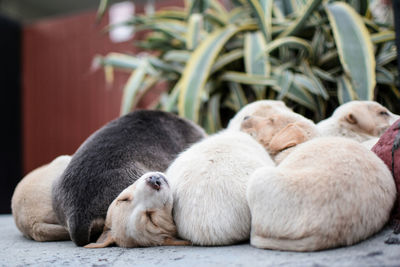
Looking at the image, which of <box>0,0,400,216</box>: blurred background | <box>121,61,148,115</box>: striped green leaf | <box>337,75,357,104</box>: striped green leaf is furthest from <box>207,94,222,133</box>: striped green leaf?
<box>337,75,357,104</box>: striped green leaf

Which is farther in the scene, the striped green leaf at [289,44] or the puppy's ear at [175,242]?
the striped green leaf at [289,44]

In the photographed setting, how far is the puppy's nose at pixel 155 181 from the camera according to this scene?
105 cm

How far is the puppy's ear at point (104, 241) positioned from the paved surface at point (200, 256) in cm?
3

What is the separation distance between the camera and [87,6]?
7.93 metres

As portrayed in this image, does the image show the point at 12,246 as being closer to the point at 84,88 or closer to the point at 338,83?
the point at 338,83

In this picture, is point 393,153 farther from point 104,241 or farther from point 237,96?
point 237,96

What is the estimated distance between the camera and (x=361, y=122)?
4.48 feet

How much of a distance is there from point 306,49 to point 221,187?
45.2 inches

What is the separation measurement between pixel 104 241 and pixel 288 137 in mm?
627

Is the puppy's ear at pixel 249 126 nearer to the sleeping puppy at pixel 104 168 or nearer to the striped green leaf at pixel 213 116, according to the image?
the sleeping puppy at pixel 104 168

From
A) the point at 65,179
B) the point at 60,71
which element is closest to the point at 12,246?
the point at 65,179

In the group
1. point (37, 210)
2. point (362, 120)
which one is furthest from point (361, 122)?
point (37, 210)

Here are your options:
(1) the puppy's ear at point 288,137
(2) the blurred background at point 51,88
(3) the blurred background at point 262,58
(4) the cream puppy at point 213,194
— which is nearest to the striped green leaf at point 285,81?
(3) the blurred background at point 262,58

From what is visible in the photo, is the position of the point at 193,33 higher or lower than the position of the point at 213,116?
higher
